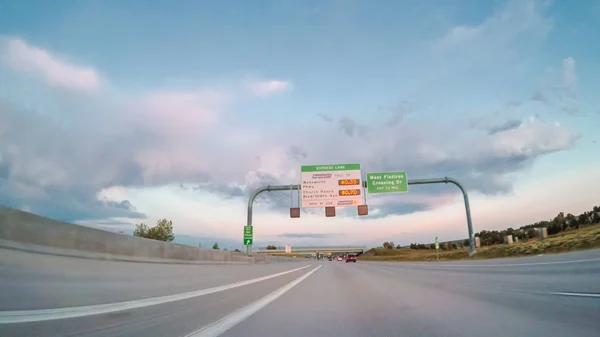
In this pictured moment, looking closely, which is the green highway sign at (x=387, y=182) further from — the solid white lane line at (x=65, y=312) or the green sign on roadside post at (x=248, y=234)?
the solid white lane line at (x=65, y=312)

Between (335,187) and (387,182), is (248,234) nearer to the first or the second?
(335,187)

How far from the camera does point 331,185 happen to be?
3183 cm

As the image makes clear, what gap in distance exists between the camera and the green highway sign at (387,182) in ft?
104

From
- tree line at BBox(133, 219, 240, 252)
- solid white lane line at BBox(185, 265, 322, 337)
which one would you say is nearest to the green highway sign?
solid white lane line at BBox(185, 265, 322, 337)

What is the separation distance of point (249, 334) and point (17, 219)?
361 centimetres

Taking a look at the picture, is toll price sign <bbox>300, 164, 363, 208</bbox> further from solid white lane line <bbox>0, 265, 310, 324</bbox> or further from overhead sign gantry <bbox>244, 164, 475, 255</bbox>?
solid white lane line <bbox>0, 265, 310, 324</bbox>

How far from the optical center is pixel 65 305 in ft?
12.9

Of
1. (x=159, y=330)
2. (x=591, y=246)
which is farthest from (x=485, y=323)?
(x=591, y=246)

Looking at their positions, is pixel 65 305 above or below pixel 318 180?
below

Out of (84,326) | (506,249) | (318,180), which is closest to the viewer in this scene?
(84,326)

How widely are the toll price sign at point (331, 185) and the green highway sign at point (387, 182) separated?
1084 millimetres

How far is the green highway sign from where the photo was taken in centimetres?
3183

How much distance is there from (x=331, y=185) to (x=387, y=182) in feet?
16.4

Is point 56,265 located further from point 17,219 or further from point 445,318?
point 445,318
